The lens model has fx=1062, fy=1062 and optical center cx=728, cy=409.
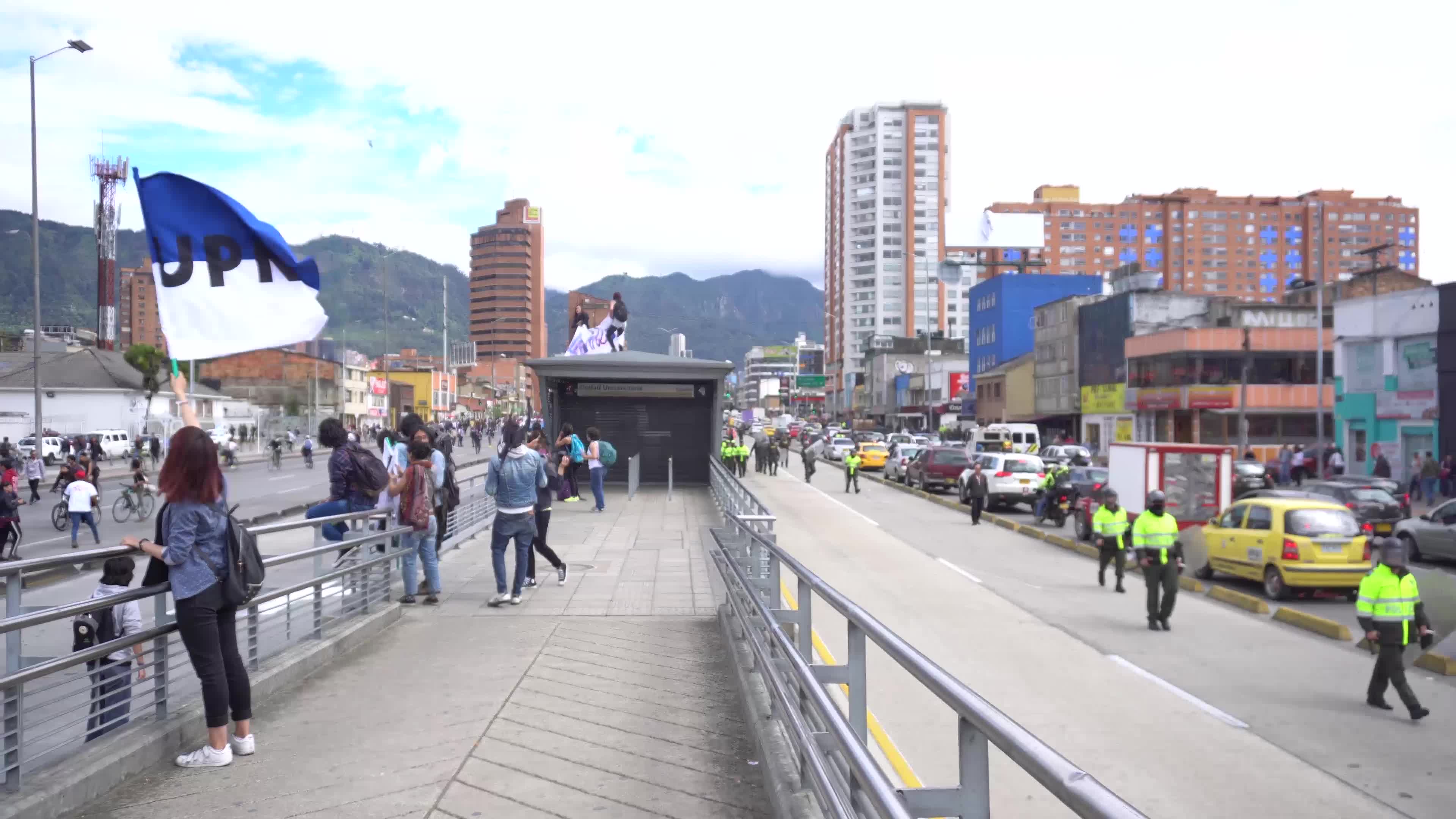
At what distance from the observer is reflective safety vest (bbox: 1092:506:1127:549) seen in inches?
620

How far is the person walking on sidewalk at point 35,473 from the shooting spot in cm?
2912

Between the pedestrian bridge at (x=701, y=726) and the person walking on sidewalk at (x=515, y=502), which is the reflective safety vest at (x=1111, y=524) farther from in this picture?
the person walking on sidewalk at (x=515, y=502)

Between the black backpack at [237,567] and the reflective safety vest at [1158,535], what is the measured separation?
411 inches

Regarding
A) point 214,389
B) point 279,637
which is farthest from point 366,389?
point 279,637

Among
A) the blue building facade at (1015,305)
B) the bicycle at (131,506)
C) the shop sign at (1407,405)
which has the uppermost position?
the blue building facade at (1015,305)

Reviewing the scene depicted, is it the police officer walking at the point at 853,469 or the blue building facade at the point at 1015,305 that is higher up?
the blue building facade at the point at 1015,305

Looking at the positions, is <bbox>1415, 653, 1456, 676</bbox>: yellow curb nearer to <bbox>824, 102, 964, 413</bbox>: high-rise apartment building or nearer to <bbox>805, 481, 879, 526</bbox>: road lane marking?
<bbox>805, 481, 879, 526</bbox>: road lane marking

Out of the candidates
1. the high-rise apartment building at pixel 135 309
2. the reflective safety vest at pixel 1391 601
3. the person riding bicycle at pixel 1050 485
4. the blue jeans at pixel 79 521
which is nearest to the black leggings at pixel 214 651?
the reflective safety vest at pixel 1391 601

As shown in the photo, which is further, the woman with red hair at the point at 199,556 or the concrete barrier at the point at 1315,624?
the concrete barrier at the point at 1315,624

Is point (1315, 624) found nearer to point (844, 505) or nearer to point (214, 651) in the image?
point (214, 651)

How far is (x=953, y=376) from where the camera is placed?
300ft

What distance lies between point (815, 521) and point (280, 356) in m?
76.0

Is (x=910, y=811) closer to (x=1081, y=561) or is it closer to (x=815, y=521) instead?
(x=1081, y=561)

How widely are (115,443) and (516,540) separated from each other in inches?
2133
